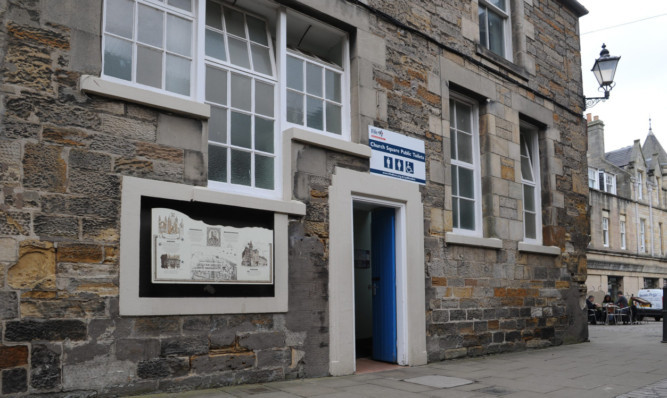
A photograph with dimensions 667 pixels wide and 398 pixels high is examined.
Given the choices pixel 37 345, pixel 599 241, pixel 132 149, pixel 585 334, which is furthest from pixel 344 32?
pixel 599 241

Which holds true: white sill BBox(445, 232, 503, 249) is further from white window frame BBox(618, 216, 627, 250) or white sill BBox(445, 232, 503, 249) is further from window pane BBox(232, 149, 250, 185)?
white window frame BBox(618, 216, 627, 250)

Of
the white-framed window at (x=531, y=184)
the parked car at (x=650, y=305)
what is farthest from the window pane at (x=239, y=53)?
the parked car at (x=650, y=305)

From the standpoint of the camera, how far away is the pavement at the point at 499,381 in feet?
18.2

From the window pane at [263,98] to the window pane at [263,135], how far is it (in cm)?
11

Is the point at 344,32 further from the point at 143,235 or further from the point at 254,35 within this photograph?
the point at 143,235

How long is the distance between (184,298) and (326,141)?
99.1 inches

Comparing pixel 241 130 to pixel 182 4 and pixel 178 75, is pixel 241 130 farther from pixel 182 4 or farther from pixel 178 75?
pixel 182 4

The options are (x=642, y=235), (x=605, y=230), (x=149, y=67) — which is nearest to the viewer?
(x=149, y=67)

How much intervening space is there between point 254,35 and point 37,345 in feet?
13.3

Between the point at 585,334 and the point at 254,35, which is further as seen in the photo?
the point at 585,334

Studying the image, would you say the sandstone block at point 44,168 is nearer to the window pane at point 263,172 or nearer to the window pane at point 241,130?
the window pane at point 241,130

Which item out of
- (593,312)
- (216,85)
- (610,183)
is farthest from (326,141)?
(610,183)

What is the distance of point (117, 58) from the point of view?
5348mm

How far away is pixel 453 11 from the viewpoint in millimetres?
8992
